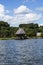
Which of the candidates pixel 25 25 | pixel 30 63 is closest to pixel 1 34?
pixel 25 25

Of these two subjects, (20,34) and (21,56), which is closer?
(21,56)

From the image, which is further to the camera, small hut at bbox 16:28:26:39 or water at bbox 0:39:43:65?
small hut at bbox 16:28:26:39

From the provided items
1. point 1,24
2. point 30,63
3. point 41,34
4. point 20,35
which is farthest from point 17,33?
point 30,63

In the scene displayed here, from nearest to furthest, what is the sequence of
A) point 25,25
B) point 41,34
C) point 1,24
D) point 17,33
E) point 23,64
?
point 23,64, point 17,33, point 41,34, point 1,24, point 25,25

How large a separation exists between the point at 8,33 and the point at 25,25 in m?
45.4

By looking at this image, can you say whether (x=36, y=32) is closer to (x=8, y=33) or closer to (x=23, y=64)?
(x=8, y=33)

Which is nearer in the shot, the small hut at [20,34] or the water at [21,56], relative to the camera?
the water at [21,56]

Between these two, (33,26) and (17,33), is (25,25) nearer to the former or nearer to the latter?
(33,26)

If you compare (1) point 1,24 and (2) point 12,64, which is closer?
(2) point 12,64

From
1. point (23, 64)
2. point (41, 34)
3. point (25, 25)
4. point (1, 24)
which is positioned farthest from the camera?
point (25, 25)

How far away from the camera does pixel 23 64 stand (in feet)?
77.4

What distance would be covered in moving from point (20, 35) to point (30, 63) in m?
94.2

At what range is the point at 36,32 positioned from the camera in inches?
5325

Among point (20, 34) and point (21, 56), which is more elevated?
point (21, 56)
